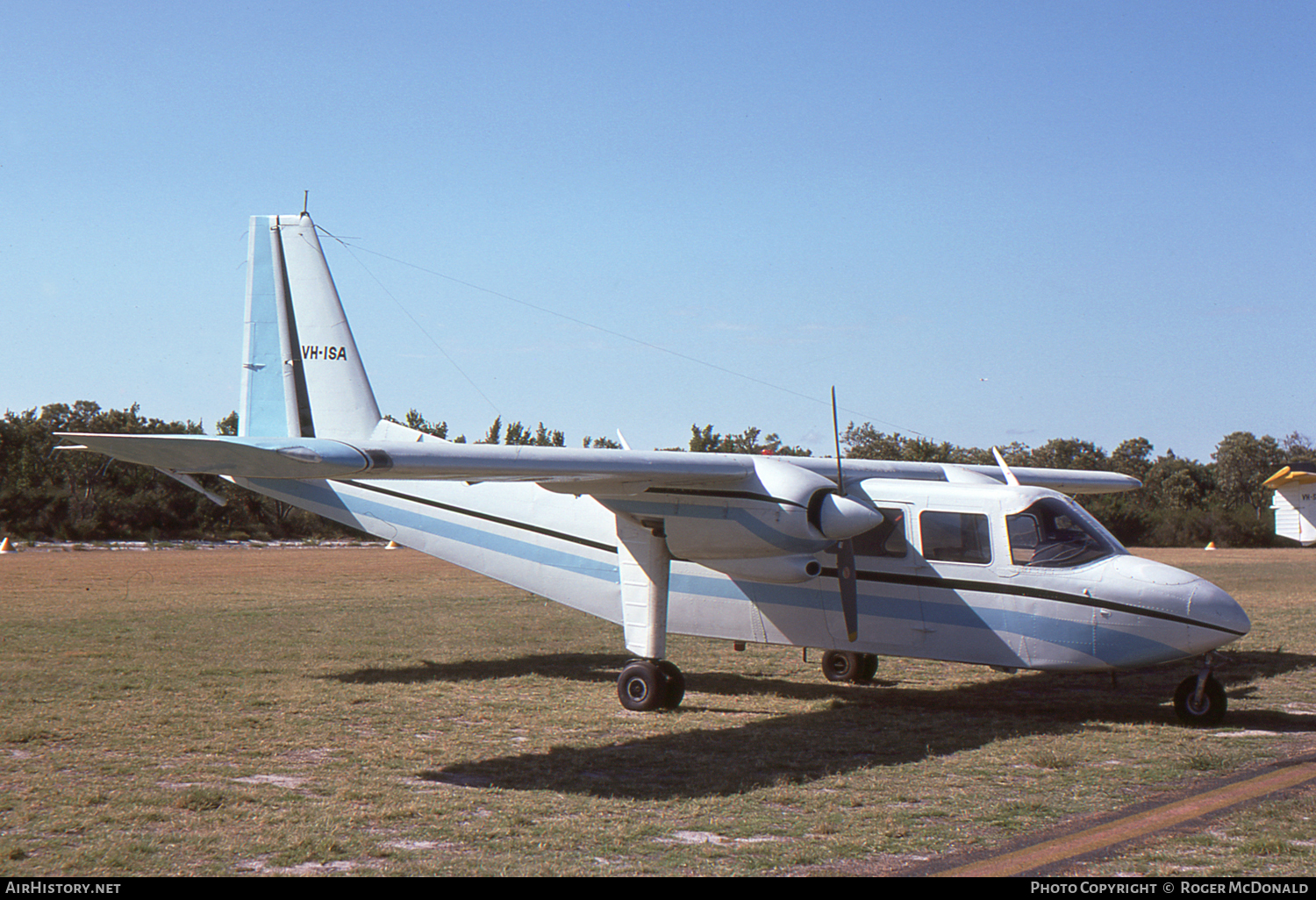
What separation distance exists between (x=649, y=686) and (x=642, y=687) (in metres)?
0.10

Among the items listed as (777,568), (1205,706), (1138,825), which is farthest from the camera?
(777,568)

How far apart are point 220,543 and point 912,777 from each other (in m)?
53.4

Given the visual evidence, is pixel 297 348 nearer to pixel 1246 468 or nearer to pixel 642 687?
pixel 642 687

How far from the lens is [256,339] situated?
14852 millimetres

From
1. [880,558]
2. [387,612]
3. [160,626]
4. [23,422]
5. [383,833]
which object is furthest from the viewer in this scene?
[23,422]

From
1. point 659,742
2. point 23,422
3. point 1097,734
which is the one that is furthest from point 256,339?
point 23,422

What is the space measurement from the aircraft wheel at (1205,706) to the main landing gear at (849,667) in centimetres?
396

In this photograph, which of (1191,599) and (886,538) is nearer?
(1191,599)

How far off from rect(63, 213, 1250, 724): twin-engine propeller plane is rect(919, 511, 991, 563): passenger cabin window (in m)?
0.02

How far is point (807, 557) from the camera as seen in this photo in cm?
1074

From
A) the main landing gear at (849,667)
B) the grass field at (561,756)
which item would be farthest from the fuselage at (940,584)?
the main landing gear at (849,667)

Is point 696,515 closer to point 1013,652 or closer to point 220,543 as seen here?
point 1013,652

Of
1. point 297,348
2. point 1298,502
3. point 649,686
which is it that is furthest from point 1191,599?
point 1298,502

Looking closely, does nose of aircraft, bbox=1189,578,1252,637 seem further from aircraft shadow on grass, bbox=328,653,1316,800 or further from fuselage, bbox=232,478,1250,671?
aircraft shadow on grass, bbox=328,653,1316,800
